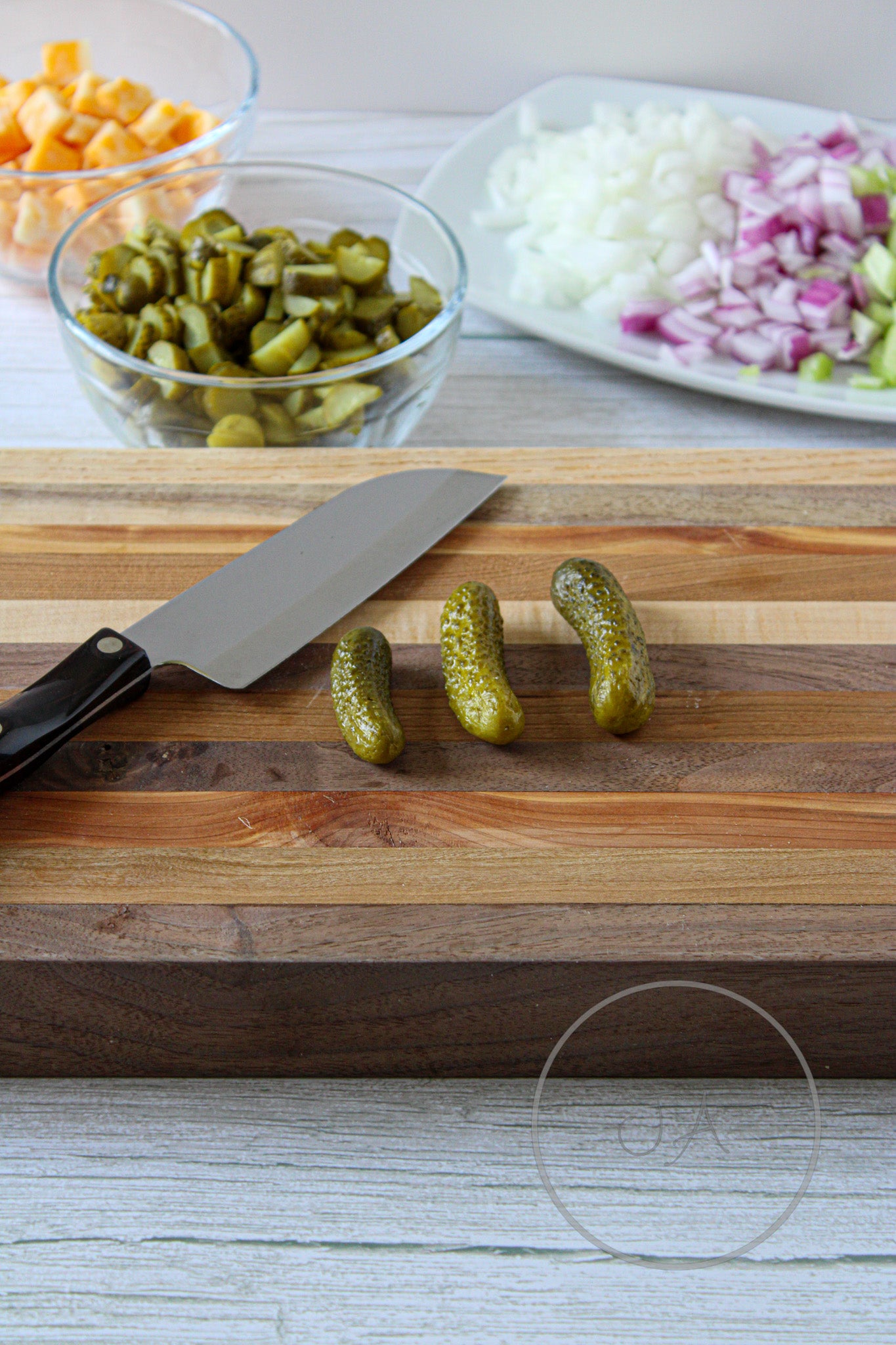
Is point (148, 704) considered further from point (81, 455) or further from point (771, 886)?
point (771, 886)

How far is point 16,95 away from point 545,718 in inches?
56.5

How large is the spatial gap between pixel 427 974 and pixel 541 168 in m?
1.48

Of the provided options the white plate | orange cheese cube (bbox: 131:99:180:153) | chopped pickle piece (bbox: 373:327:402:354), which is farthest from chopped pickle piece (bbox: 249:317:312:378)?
orange cheese cube (bbox: 131:99:180:153)

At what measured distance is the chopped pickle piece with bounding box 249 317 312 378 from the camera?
139 cm

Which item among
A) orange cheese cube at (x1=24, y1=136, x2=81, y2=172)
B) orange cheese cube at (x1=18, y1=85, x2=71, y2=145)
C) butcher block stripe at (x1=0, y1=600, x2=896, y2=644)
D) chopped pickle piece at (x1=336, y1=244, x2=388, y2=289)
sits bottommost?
butcher block stripe at (x1=0, y1=600, x2=896, y2=644)

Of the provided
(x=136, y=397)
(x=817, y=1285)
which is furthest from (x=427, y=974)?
(x=136, y=397)

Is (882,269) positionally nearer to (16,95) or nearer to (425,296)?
(425,296)

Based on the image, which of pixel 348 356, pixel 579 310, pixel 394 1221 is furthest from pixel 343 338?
pixel 394 1221

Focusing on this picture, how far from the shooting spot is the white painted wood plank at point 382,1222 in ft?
2.57

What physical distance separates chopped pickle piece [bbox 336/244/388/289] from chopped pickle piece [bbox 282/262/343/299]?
0.04 m

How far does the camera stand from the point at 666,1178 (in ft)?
2.82

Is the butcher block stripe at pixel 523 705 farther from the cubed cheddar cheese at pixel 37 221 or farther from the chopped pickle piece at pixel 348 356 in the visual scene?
the cubed cheddar cheese at pixel 37 221

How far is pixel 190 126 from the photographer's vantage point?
185cm

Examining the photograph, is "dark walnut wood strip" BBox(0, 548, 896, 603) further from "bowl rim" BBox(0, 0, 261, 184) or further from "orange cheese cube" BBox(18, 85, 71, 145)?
"orange cheese cube" BBox(18, 85, 71, 145)
